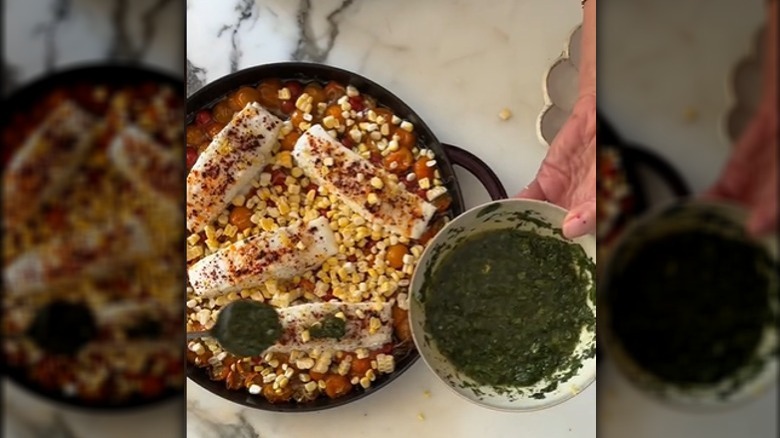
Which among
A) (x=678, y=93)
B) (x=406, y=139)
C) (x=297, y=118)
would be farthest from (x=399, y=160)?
(x=678, y=93)

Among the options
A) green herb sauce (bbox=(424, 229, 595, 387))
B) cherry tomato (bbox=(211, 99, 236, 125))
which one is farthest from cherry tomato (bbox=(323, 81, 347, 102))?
green herb sauce (bbox=(424, 229, 595, 387))

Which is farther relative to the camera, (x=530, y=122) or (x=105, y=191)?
(x=530, y=122)

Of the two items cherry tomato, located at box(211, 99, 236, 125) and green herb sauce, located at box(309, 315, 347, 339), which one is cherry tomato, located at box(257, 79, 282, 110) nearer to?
cherry tomato, located at box(211, 99, 236, 125)

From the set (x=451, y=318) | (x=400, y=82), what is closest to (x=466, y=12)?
(x=400, y=82)

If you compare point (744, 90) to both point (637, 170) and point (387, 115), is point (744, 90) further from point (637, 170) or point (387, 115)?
point (387, 115)

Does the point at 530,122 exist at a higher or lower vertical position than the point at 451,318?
higher

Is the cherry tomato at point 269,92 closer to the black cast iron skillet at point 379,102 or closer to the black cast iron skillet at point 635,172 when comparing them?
the black cast iron skillet at point 379,102

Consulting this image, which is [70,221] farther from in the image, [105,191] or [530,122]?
[530,122]
